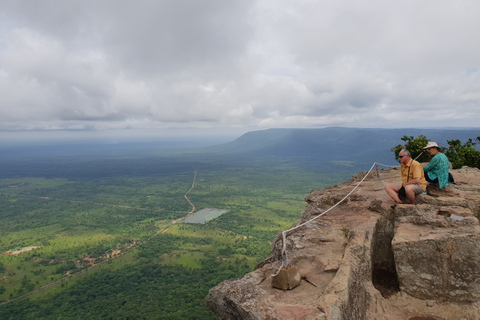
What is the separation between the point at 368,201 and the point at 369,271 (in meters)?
4.68

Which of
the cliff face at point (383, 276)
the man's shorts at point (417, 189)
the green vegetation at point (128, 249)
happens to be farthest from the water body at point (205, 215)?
the cliff face at point (383, 276)

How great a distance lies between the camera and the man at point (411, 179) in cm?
926

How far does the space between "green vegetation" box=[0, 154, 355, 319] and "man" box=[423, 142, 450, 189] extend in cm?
3377

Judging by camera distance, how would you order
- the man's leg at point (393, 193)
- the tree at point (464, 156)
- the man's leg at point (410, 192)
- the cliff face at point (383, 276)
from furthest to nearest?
the tree at point (464, 156) < the man's leg at point (393, 193) < the man's leg at point (410, 192) < the cliff face at point (383, 276)

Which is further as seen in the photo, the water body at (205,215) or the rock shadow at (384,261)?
the water body at (205,215)

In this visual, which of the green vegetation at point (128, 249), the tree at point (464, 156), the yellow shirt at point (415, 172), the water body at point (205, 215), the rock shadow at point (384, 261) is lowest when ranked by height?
the water body at point (205, 215)

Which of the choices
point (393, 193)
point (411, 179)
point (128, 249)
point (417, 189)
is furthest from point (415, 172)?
point (128, 249)

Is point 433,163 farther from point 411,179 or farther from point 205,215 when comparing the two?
point 205,215

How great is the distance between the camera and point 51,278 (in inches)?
2089

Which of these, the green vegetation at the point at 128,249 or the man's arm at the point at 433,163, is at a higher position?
the man's arm at the point at 433,163

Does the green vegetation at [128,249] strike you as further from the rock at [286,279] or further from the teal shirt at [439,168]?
the teal shirt at [439,168]

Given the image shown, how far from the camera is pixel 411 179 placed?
963cm

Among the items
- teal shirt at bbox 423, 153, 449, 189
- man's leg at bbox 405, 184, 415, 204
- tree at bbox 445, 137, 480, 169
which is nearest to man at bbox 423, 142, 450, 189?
teal shirt at bbox 423, 153, 449, 189

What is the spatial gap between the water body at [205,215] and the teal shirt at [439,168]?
276ft
